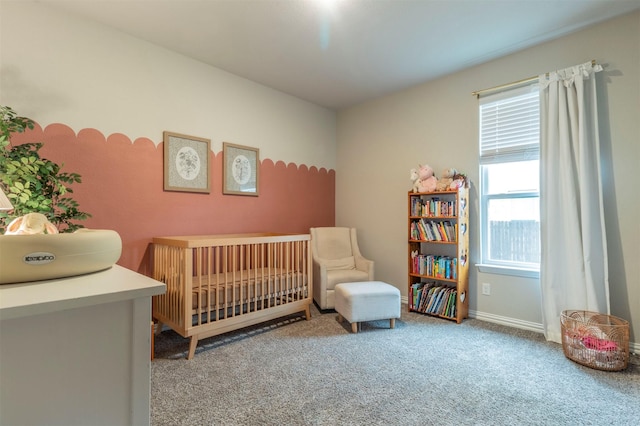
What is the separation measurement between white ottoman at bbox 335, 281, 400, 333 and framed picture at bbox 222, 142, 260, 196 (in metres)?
1.46

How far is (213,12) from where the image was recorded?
220cm

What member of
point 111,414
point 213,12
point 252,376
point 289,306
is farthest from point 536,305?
point 213,12

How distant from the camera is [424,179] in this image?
3215 mm

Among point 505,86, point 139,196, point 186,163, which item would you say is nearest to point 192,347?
point 139,196

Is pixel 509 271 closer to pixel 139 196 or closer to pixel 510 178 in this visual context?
pixel 510 178

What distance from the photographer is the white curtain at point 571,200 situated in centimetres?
227

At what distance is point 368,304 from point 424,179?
4.76 feet

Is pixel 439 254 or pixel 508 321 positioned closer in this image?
pixel 508 321

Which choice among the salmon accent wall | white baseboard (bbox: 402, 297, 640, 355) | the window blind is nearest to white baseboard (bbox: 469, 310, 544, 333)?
white baseboard (bbox: 402, 297, 640, 355)

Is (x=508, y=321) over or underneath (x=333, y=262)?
underneath

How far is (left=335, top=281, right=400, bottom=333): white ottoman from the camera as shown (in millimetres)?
2635

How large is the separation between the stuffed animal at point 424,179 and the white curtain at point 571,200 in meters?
0.92

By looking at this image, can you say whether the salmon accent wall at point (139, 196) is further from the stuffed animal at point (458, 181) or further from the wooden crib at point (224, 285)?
the stuffed animal at point (458, 181)

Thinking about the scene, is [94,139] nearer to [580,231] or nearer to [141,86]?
[141,86]
